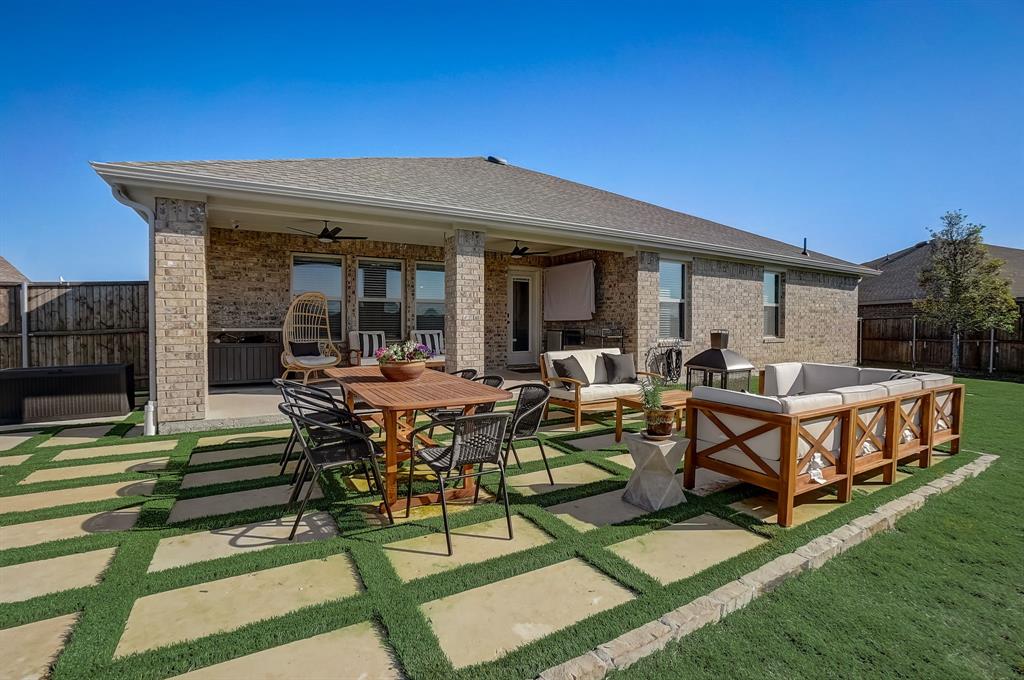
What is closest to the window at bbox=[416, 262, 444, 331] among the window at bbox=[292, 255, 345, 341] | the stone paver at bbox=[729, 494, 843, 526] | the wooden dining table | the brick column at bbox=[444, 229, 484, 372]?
the window at bbox=[292, 255, 345, 341]

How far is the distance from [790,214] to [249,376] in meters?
13.6

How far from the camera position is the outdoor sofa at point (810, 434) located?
3.18 meters

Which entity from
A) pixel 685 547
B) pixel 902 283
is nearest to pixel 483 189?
pixel 685 547

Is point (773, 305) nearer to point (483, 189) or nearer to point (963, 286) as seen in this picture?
point (963, 286)

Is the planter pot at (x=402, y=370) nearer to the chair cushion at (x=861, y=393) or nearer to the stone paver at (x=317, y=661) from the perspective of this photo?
the stone paver at (x=317, y=661)

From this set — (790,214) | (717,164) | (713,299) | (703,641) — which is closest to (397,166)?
(717,164)

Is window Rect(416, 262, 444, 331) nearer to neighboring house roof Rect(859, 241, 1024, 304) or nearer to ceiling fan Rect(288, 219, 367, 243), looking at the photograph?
ceiling fan Rect(288, 219, 367, 243)

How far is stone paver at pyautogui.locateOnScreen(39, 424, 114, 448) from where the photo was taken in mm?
4918

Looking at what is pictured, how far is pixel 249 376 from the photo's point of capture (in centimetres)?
844

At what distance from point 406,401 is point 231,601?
4.78 ft

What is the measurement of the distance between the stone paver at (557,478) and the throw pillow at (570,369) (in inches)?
75.9

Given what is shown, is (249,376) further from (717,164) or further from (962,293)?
(962,293)

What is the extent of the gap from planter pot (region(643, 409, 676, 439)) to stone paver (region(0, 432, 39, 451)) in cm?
631

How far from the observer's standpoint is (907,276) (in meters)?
17.5
